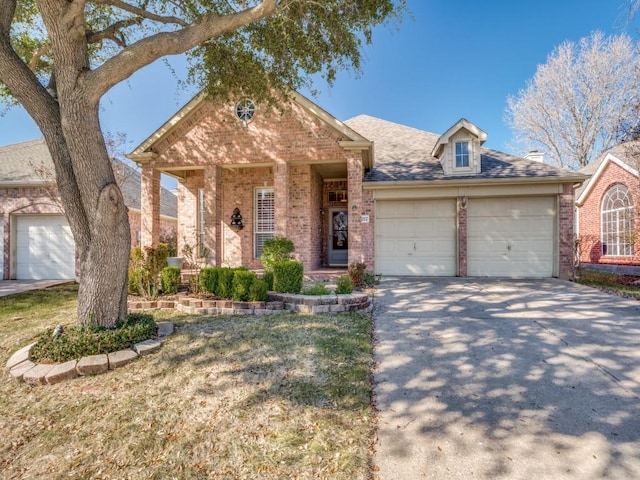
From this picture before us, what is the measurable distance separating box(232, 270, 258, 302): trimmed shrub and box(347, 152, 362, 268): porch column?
3.73m

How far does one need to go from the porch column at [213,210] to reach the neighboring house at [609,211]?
14.2 m

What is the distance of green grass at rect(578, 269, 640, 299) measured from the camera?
7.47 metres

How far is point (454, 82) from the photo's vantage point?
14.1 meters

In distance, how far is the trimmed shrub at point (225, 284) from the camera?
616cm

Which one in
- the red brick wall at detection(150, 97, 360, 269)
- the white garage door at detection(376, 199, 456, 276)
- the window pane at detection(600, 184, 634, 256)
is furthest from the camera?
the window pane at detection(600, 184, 634, 256)

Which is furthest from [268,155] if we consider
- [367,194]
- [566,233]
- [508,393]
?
[566,233]

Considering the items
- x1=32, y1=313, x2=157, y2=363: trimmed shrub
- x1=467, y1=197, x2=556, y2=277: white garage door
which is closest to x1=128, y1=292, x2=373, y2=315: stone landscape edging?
x1=32, y1=313, x2=157, y2=363: trimmed shrub

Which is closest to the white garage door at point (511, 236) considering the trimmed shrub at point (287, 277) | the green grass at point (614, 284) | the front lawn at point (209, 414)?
the green grass at point (614, 284)

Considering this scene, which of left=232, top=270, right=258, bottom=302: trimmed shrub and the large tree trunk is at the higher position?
the large tree trunk

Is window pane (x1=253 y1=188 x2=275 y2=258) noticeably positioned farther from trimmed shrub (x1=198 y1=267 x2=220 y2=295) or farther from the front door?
trimmed shrub (x1=198 y1=267 x2=220 y2=295)

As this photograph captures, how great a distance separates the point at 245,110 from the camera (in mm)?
9750

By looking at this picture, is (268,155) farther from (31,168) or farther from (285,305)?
(31,168)

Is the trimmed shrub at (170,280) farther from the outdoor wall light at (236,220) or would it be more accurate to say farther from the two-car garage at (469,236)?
the two-car garage at (469,236)

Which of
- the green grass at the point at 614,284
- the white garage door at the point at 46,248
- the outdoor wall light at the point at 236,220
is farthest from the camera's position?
→ the white garage door at the point at 46,248
